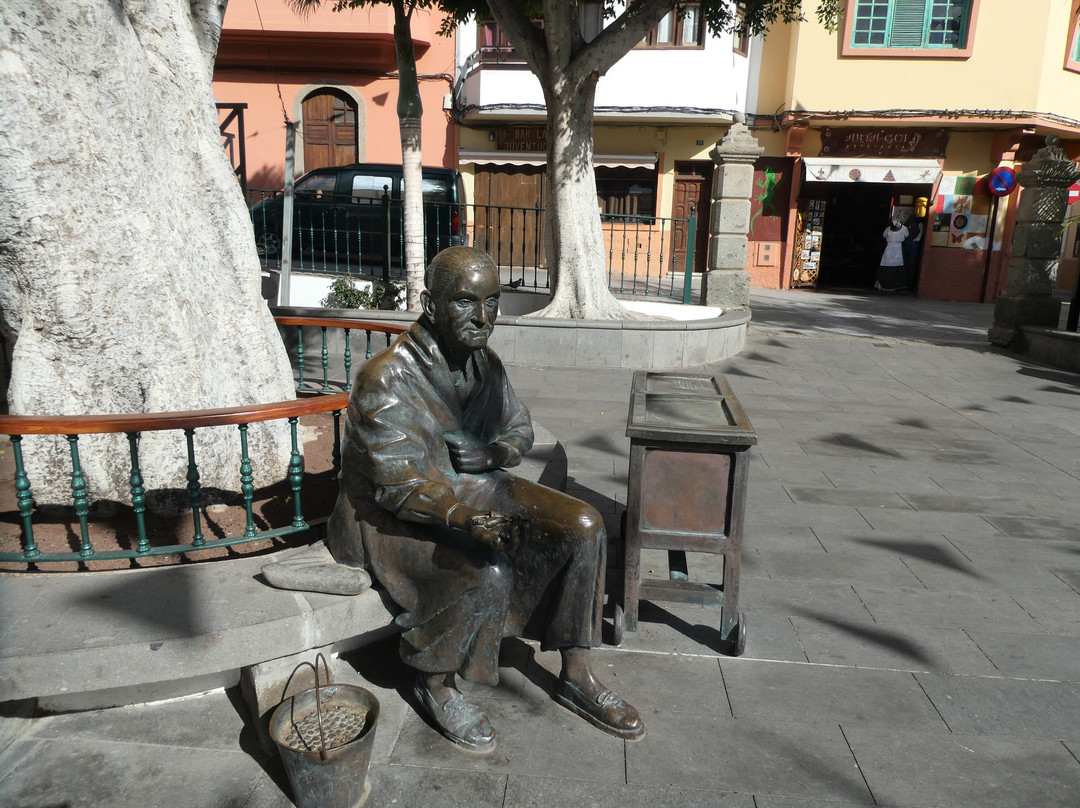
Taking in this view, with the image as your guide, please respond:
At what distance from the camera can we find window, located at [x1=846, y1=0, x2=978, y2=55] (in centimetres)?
1694

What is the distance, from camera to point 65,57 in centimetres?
345

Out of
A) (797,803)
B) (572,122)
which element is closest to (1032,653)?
(797,803)

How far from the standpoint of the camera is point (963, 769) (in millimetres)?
2658

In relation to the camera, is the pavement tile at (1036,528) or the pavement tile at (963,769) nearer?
the pavement tile at (963,769)

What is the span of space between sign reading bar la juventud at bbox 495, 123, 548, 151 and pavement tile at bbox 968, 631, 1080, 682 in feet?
54.2

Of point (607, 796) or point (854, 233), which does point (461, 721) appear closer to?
point (607, 796)

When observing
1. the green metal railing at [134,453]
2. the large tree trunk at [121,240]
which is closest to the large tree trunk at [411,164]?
the large tree trunk at [121,240]

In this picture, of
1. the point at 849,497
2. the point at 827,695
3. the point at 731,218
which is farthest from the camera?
the point at 731,218

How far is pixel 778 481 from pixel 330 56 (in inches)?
657

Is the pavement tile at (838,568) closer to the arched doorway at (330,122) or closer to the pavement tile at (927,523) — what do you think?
the pavement tile at (927,523)

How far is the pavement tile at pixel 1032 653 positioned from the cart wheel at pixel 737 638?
102cm

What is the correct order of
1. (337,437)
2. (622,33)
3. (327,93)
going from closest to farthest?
(337,437)
(622,33)
(327,93)

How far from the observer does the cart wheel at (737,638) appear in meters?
3.29

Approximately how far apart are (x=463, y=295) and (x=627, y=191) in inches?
674
